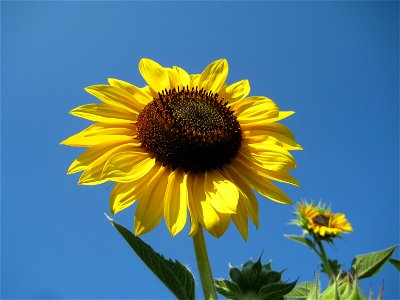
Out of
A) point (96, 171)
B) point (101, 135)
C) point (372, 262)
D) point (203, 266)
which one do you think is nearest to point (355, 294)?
point (203, 266)

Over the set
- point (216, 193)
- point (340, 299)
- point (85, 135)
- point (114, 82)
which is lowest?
point (340, 299)

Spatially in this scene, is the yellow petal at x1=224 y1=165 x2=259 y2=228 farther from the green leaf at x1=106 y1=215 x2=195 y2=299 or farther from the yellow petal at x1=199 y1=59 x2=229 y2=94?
the yellow petal at x1=199 y1=59 x2=229 y2=94

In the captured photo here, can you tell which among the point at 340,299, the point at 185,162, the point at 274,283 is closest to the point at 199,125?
the point at 185,162

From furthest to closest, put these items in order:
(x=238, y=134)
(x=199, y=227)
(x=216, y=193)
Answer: (x=238, y=134)
(x=216, y=193)
(x=199, y=227)

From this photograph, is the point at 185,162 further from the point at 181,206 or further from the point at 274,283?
the point at 274,283

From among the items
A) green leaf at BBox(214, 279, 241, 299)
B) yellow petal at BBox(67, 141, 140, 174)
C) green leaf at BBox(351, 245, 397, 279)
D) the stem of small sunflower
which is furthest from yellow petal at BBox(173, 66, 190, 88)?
green leaf at BBox(351, 245, 397, 279)

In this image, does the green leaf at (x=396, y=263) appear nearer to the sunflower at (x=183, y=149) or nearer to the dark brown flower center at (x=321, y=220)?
the sunflower at (x=183, y=149)

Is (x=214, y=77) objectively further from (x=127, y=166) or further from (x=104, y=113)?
(x=127, y=166)

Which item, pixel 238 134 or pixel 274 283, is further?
pixel 238 134
